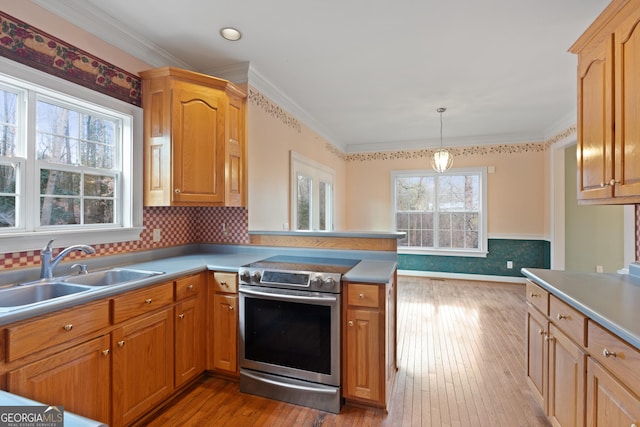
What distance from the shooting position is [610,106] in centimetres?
167

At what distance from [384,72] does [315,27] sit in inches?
38.7

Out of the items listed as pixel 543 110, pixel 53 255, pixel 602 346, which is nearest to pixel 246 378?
pixel 53 255

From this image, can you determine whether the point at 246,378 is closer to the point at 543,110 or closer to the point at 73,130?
the point at 73,130

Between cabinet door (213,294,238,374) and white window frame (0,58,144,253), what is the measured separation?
0.94 metres

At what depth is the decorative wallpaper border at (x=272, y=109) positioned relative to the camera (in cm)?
309

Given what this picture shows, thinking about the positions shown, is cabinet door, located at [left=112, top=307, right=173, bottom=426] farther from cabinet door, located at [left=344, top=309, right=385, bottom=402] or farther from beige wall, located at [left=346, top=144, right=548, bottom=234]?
beige wall, located at [left=346, top=144, right=548, bottom=234]

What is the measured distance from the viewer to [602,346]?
4.07 feet

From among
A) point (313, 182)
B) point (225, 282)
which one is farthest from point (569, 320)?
point (313, 182)

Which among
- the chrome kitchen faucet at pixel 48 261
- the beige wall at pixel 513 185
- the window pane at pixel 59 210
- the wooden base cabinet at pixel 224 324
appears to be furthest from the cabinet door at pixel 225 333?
the beige wall at pixel 513 185

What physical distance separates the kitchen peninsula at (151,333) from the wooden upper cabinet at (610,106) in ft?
4.31

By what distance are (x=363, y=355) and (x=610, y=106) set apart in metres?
2.00

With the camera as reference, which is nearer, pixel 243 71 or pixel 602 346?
pixel 602 346

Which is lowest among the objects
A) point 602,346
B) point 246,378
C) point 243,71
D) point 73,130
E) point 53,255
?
point 246,378

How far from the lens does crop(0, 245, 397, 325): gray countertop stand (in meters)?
1.36
